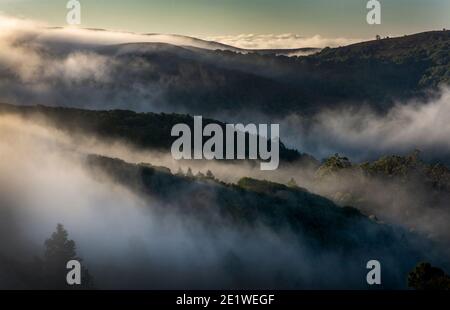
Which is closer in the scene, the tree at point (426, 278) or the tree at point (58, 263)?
the tree at point (58, 263)

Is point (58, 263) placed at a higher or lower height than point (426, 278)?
higher

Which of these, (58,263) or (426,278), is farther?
(426,278)

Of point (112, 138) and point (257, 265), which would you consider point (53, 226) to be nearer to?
point (257, 265)

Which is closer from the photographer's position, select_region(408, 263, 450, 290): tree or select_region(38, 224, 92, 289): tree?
select_region(38, 224, 92, 289): tree
